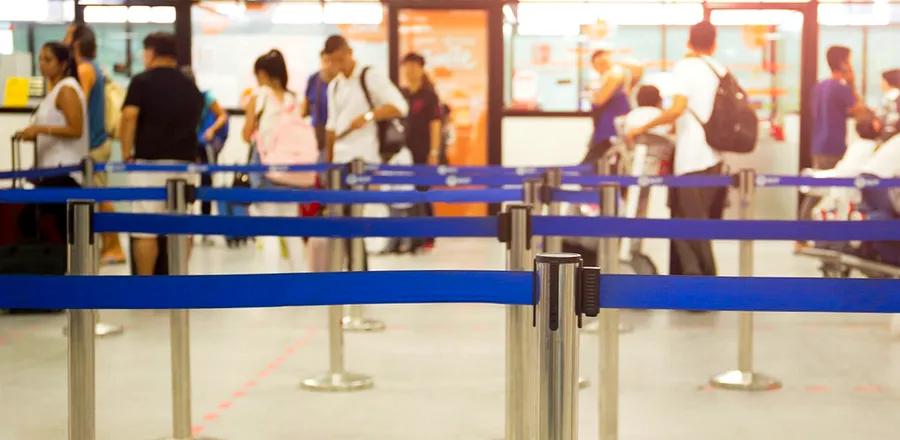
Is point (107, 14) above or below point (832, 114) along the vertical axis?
above

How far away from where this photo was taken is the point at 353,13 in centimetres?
1641

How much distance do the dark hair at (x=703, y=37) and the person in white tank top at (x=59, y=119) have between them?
420 cm

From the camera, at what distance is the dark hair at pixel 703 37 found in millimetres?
9047

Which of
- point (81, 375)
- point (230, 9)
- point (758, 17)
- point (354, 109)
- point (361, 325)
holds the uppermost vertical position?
point (230, 9)

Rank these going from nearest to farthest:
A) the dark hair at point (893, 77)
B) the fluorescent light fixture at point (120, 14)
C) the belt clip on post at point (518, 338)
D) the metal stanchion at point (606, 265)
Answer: the belt clip on post at point (518, 338), the metal stanchion at point (606, 265), the dark hair at point (893, 77), the fluorescent light fixture at point (120, 14)

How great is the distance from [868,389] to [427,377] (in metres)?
2.07

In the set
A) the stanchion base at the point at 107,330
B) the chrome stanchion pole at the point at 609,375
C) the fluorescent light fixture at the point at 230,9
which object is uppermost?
the fluorescent light fixture at the point at 230,9

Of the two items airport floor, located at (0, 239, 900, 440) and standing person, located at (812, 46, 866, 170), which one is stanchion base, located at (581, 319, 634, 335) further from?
standing person, located at (812, 46, 866, 170)

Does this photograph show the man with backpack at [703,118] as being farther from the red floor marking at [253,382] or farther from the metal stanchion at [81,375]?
the metal stanchion at [81,375]

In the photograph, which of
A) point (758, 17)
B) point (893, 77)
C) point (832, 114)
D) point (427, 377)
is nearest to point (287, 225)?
point (427, 377)

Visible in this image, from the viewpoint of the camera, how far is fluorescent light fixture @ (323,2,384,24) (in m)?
16.3

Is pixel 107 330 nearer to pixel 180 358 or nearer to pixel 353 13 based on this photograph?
pixel 180 358

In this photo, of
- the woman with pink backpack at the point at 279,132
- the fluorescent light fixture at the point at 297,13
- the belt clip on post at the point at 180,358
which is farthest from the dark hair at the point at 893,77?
the belt clip on post at the point at 180,358

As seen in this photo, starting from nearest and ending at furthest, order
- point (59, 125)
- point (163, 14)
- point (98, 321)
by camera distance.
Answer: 1. point (98, 321)
2. point (59, 125)
3. point (163, 14)
